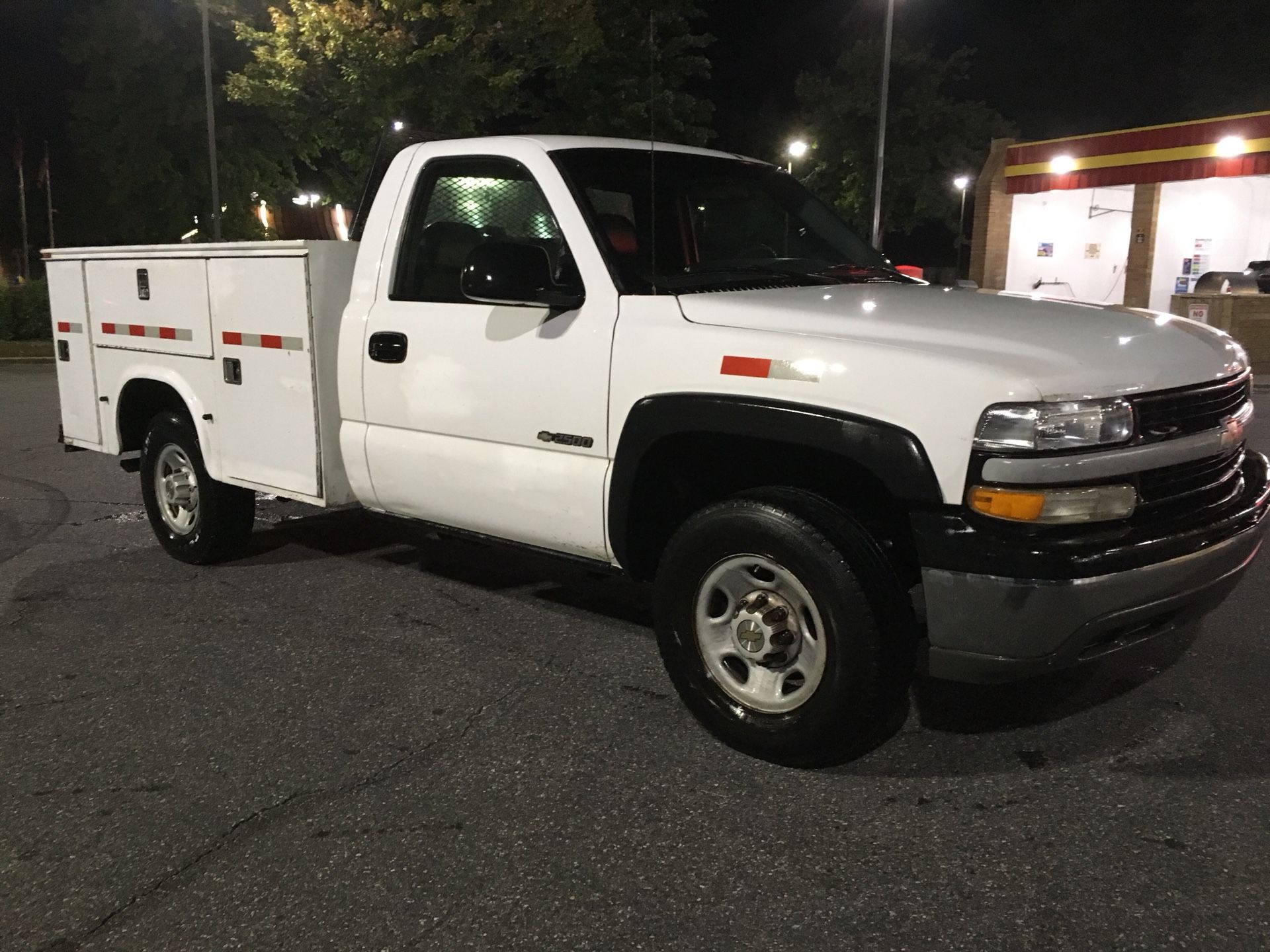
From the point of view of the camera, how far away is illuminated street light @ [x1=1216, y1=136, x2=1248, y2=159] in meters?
23.3

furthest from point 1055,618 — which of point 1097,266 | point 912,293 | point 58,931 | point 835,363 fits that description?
point 1097,266

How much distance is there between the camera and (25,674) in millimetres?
4305

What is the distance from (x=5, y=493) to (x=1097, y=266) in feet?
89.1

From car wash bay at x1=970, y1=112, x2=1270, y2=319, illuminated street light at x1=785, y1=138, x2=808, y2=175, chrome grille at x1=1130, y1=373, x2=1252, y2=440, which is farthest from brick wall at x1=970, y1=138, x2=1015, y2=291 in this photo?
chrome grille at x1=1130, y1=373, x2=1252, y2=440

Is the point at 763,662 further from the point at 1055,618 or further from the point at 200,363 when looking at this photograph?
the point at 200,363

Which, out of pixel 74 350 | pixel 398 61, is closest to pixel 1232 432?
pixel 74 350

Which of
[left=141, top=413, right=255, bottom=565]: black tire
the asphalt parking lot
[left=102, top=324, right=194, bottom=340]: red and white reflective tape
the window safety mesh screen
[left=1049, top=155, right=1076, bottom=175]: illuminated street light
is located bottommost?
the asphalt parking lot

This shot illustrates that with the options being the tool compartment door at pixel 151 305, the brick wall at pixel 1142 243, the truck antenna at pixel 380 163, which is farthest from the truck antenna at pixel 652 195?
the brick wall at pixel 1142 243

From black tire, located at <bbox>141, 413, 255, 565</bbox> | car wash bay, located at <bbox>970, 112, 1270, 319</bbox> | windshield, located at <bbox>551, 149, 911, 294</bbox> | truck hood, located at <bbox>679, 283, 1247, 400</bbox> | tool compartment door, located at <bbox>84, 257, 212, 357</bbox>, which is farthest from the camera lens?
car wash bay, located at <bbox>970, 112, 1270, 319</bbox>

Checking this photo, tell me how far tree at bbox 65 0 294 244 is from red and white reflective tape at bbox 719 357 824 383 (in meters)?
27.3

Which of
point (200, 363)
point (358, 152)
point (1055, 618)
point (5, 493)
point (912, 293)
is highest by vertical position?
point (358, 152)

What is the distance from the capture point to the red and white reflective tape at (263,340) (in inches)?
186

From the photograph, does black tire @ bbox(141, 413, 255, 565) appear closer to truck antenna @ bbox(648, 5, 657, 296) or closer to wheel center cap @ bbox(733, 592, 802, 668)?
truck antenna @ bbox(648, 5, 657, 296)

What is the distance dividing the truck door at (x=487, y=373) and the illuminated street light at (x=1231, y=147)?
78.6 ft
